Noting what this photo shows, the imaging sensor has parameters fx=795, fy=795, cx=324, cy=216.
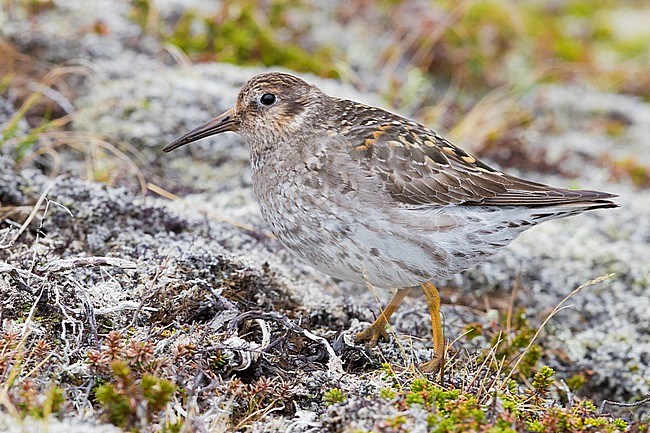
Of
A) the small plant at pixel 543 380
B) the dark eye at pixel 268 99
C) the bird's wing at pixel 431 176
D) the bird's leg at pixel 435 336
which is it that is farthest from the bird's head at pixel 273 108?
the small plant at pixel 543 380

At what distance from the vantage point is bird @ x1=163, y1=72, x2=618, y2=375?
4.14 meters

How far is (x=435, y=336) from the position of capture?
4320 mm

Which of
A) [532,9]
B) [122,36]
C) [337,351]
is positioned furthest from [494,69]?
[337,351]

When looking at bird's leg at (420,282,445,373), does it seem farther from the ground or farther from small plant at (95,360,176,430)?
small plant at (95,360,176,430)

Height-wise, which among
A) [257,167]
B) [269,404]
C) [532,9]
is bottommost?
[269,404]

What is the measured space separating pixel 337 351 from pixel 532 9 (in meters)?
8.58

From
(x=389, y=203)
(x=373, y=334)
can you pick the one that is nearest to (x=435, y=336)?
(x=373, y=334)

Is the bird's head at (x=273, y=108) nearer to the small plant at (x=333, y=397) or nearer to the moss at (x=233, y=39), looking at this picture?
the small plant at (x=333, y=397)

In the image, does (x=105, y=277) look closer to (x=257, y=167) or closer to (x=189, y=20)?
(x=257, y=167)

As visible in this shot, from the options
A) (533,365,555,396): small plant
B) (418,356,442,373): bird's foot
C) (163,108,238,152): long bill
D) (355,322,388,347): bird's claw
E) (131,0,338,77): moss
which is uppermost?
(131,0,338,77): moss

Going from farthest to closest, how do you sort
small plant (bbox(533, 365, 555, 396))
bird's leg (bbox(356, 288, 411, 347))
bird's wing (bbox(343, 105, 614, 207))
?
bird's leg (bbox(356, 288, 411, 347)) → bird's wing (bbox(343, 105, 614, 207)) → small plant (bbox(533, 365, 555, 396))

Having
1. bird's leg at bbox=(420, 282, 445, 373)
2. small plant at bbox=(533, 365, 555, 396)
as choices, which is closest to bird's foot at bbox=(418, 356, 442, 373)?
bird's leg at bbox=(420, 282, 445, 373)

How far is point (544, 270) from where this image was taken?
19.3ft

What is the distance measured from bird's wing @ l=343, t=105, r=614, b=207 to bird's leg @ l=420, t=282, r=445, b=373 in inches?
21.0
